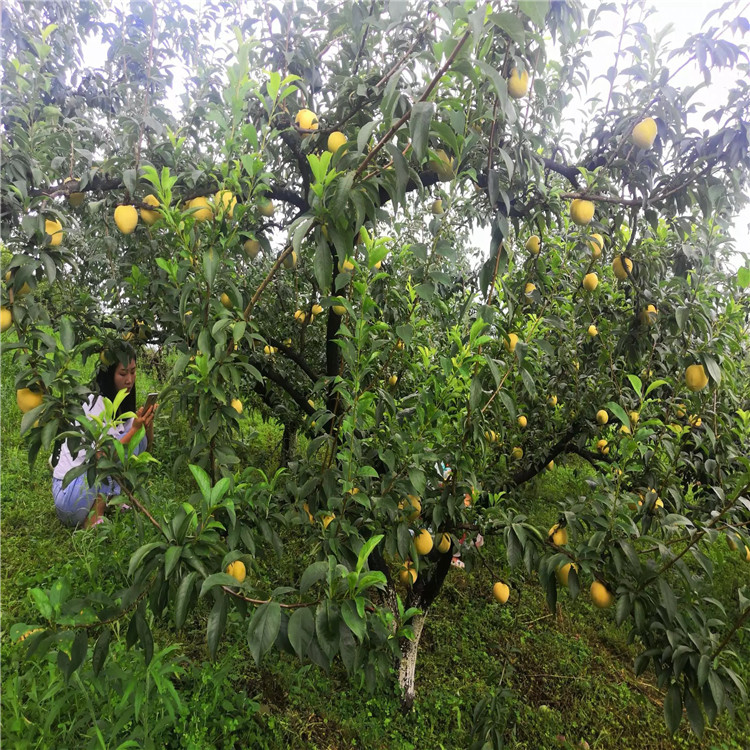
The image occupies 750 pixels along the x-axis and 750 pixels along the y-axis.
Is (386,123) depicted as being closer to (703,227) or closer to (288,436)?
(703,227)

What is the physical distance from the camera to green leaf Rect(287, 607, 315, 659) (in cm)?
94

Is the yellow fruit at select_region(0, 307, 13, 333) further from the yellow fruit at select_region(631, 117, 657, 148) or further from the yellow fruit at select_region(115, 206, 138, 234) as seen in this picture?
the yellow fruit at select_region(631, 117, 657, 148)

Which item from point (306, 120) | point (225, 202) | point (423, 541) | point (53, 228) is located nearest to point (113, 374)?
point (53, 228)

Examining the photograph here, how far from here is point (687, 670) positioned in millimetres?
1226

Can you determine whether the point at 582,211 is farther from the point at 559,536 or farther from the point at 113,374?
the point at 113,374

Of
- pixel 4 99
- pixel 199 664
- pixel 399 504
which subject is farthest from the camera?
pixel 199 664

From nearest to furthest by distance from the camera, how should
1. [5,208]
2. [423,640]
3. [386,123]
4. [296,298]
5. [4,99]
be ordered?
1. [386,123]
2. [5,208]
3. [4,99]
4. [423,640]
5. [296,298]

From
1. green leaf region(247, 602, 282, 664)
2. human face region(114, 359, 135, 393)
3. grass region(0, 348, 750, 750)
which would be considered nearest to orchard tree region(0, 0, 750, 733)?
green leaf region(247, 602, 282, 664)

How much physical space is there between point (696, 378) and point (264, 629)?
1.60 metres

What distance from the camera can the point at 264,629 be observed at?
3.14 ft

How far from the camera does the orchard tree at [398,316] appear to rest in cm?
113

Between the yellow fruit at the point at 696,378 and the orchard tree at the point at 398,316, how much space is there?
0.01 meters

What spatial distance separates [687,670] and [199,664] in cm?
188

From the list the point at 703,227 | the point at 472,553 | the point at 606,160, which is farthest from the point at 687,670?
the point at 606,160
